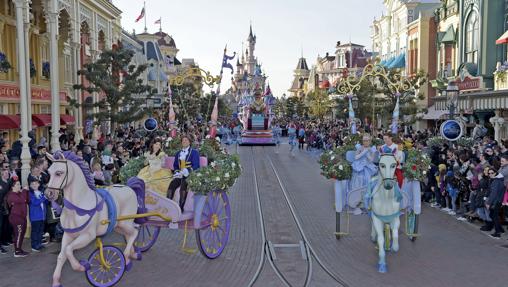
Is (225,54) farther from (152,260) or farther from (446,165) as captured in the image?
(152,260)

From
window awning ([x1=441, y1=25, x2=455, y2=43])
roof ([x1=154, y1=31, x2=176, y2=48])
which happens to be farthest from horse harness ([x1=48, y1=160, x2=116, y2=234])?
roof ([x1=154, y1=31, x2=176, y2=48])

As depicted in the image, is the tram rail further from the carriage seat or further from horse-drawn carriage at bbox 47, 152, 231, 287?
the carriage seat

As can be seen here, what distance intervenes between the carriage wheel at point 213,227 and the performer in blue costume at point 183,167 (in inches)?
18.2

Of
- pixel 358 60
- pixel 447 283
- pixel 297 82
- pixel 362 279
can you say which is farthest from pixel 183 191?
pixel 297 82

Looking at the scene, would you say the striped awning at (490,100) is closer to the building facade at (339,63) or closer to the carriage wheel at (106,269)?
the carriage wheel at (106,269)

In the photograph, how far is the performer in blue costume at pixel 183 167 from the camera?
9164mm

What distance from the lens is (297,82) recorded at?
145750 millimetres

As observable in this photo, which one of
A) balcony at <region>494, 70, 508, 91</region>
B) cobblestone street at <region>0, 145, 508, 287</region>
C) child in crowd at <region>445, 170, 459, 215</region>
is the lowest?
cobblestone street at <region>0, 145, 508, 287</region>

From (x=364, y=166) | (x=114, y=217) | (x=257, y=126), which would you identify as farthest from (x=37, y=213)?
(x=257, y=126)

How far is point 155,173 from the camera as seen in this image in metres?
9.88

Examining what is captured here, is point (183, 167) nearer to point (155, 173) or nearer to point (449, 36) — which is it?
point (155, 173)

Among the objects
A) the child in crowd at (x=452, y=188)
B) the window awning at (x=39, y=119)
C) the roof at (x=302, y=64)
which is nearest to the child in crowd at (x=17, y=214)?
the child in crowd at (x=452, y=188)

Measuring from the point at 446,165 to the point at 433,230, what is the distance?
3.70m

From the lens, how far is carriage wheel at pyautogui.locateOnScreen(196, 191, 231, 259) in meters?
8.99
